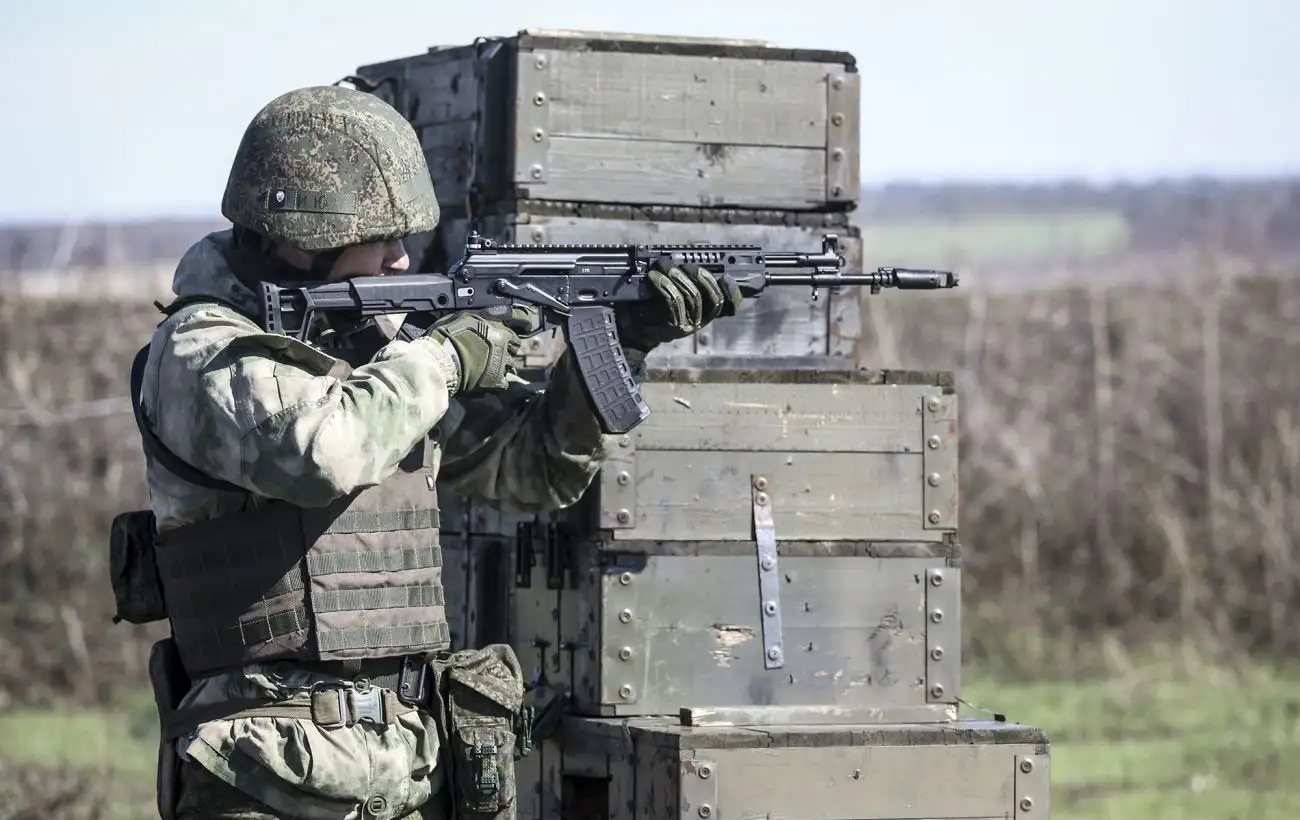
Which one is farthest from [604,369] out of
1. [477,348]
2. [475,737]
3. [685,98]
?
[685,98]

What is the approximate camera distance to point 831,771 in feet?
15.5

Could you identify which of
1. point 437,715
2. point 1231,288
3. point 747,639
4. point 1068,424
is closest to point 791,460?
point 747,639

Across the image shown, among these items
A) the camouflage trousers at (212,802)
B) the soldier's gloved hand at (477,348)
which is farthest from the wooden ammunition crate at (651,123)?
the camouflage trousers at (212,802)

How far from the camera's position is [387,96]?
596 centimetres

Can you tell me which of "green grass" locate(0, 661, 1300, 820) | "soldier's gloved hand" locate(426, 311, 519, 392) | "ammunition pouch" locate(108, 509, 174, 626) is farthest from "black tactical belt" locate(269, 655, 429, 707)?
"green grass" locate(0, 661, 1300, 820)

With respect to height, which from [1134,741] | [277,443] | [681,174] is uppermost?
[681,174]

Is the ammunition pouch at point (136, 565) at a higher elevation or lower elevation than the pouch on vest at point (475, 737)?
higher

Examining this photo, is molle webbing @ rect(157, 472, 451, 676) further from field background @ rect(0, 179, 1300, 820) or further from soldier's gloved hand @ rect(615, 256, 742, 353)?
field background @ rect(0, 179, 1300, 820)

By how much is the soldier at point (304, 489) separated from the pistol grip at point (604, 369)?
0.26 m

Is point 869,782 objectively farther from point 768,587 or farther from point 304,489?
point 304,489

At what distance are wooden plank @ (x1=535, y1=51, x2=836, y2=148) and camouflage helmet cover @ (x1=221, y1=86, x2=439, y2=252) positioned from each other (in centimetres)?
123

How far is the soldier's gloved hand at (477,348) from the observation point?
4016mm

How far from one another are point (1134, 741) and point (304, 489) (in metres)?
6.88

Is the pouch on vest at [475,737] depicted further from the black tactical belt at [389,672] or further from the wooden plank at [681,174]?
the wooden plank at [681,174]
